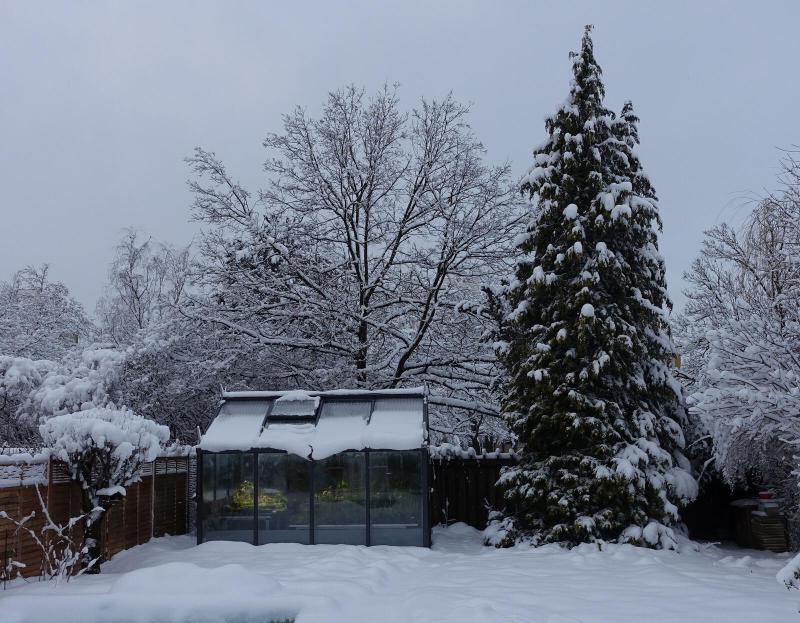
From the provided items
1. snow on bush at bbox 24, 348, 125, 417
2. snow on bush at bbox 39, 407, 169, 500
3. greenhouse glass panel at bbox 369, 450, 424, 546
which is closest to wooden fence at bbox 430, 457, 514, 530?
greenhouse glass panel at bbox 369, 450, 424, 546

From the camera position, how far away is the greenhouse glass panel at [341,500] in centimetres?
1327

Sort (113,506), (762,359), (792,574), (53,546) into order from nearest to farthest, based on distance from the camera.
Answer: (792,574)
(762,359)
(53,546)
(113,506)

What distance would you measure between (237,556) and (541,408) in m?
5.73

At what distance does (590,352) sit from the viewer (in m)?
13.5

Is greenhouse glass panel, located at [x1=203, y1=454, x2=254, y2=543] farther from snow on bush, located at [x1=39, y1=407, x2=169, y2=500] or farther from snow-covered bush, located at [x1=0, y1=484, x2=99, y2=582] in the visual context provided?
snow-covered bush, located at [x1=0, y1=484, x2=99, y2=582]

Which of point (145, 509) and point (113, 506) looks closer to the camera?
point (113, 506)

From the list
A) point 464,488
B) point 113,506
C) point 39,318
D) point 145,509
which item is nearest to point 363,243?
point 464,488

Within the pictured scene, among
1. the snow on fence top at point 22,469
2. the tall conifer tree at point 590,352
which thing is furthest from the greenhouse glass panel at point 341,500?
the snow on fence top at point 22,469

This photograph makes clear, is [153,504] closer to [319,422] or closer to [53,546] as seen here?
[319,422]

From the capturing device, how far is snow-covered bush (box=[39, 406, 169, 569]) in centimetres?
1038

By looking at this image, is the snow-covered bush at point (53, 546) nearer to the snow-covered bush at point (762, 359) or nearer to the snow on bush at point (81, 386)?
the snow on bush at point (81, 386)

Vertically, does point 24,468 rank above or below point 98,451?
below

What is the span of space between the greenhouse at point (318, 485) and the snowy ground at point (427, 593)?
185 centimetres

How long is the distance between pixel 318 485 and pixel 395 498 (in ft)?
4.58
